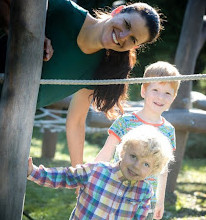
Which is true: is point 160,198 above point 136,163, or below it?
below

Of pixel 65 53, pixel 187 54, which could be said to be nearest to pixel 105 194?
pixel 65 53

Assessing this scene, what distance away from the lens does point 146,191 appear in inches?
80.2

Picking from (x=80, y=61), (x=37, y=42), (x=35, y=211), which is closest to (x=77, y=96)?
(x=80, y=61)

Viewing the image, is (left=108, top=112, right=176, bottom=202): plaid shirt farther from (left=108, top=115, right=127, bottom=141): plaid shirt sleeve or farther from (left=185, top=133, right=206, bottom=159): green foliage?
(left=185, top=133, right=206, bottom=159): green foliage

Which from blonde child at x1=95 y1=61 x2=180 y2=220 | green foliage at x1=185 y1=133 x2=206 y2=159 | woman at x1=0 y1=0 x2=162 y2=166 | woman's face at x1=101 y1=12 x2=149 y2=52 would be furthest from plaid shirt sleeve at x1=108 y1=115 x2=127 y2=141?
green foliage at x1=185 y1=133 x2=206 y2=159

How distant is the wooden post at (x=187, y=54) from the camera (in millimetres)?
4660

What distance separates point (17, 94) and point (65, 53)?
0.85 metres

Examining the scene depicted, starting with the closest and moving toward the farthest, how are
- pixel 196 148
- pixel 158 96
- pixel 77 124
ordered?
1. pixel 158 96
2. pixel 77 124
3. pixel 196 148

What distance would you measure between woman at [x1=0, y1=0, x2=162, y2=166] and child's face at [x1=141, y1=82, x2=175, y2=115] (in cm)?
14

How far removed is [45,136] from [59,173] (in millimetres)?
4203

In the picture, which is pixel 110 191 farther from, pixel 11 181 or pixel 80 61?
pixel 80 61

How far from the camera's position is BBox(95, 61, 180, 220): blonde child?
247cm

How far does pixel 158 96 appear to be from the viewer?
8.39 feet

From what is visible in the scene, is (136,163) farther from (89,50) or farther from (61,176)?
(89,50)
